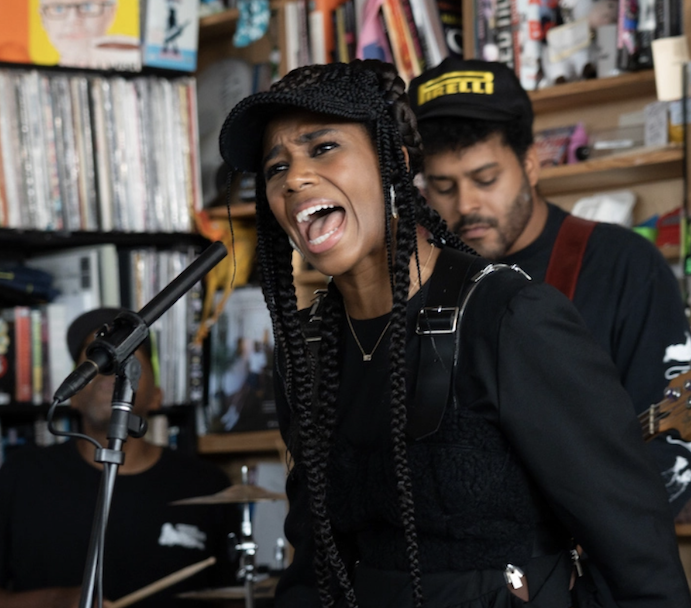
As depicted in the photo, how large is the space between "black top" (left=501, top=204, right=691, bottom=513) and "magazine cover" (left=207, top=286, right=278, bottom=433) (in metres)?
1.41

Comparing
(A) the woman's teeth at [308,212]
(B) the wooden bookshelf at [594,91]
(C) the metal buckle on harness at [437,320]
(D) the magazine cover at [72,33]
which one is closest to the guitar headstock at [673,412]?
(C) the metal buckle on harness at [437,320]

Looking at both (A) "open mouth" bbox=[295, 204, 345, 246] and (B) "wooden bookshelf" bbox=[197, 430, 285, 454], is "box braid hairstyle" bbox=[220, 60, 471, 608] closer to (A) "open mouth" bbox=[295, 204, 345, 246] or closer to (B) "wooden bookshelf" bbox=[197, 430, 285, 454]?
(A) "open mouth" bbox=[295, 204, 345, 246]

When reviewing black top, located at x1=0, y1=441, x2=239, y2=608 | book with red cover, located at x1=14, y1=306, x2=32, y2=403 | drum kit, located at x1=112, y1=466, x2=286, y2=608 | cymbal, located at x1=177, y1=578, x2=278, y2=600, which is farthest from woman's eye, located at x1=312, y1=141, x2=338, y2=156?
book with red cover, located at x1=14, y1=306, x2=32, y2=403

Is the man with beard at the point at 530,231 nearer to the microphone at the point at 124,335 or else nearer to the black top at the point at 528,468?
the black top at the point at 528,468

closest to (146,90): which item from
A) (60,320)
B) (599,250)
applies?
(60,320)

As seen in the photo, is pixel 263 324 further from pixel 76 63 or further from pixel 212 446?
pixel 76 63

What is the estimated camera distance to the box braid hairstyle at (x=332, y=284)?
1.29m

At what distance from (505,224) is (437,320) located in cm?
81

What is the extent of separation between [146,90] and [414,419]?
2209 millimetres

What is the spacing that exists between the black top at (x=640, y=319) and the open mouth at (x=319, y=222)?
0.67 m

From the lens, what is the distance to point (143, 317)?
1.29m

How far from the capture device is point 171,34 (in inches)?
126

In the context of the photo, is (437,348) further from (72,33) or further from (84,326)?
(72,33)

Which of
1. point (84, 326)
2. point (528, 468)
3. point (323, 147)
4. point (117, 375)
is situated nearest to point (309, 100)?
point (323, 147)
